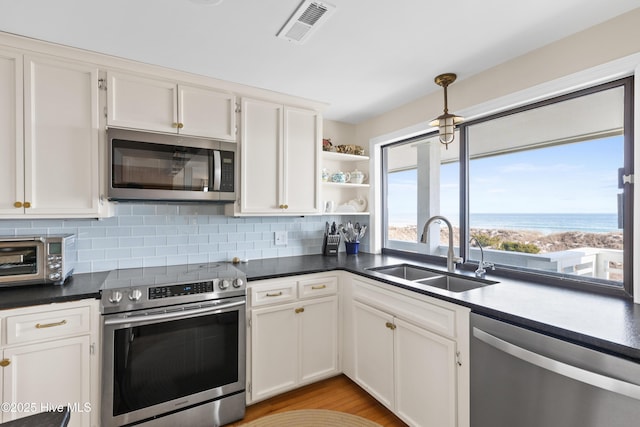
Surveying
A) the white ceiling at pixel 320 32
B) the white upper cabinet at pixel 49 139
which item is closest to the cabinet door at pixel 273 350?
the white upper cabinet at pixel 49 139

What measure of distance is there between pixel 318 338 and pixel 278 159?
4.86 ft

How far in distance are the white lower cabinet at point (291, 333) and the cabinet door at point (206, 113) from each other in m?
1.17

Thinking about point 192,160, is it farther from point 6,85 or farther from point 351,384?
point 351,384

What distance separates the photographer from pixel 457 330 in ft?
5.09

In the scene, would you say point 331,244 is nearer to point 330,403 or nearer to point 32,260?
point 330,403

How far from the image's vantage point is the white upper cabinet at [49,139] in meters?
1.72

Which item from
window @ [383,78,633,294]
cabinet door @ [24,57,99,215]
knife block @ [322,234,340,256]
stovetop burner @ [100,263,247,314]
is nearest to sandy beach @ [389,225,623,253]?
window @ [383,78,633,294]

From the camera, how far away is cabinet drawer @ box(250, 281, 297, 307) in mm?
2094

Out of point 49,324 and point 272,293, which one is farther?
point 272,293

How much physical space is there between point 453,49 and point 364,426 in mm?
2423

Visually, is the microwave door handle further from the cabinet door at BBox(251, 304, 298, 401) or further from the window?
the window

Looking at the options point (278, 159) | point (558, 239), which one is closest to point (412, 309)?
point (558, 239)

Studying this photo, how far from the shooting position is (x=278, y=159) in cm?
253

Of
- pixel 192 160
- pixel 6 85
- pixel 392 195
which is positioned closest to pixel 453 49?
pixel 392 195
